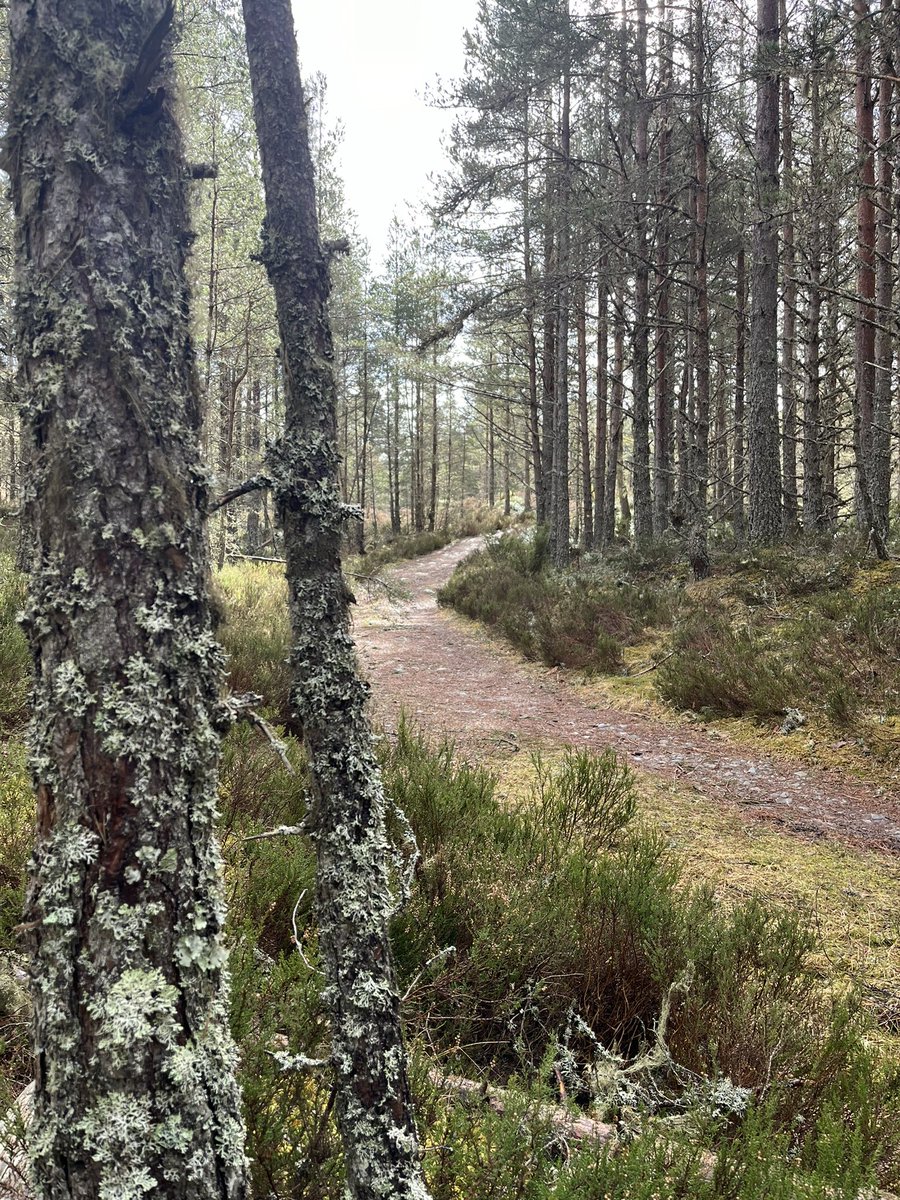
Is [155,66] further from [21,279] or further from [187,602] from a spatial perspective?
[187,602]

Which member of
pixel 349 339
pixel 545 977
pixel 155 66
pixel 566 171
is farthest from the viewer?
pixel 349 339

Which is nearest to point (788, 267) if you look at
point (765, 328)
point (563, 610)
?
point (765, 328)

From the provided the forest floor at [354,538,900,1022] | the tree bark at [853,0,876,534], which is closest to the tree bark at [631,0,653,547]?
the tree bark at [853,0,876,534]

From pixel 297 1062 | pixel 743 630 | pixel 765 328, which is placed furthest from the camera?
pixel 765 328

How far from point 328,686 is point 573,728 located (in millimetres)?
4858

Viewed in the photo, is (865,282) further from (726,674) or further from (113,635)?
(113,635)

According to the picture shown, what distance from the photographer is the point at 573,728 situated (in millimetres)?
5996

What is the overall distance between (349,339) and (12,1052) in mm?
22001

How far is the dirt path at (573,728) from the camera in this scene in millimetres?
4227

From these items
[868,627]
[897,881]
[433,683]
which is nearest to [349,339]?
[433,683]

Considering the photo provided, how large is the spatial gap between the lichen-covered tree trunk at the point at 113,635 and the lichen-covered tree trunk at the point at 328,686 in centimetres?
25

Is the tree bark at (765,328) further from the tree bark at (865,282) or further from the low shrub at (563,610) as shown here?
the low shrub at (563,610)

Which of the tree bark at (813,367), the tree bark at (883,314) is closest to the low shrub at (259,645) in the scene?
the tree bark at (813,367)

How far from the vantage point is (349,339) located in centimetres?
2120
